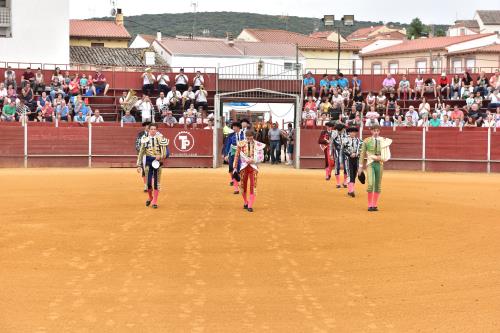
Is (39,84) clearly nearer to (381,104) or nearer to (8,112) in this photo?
(8,112)

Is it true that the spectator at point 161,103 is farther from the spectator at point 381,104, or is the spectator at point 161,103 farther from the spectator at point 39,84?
the spectator at point 381,104

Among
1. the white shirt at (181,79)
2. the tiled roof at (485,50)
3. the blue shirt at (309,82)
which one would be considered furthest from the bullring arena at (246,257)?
the tiled roof at (485,50)

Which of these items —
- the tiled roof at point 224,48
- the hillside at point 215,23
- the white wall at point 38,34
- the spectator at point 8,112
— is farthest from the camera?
the hillside at point 215,23

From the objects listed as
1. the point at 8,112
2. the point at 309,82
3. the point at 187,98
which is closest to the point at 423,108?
the point at 309,82

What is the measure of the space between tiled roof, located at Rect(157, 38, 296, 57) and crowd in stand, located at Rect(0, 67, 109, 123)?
21007mm

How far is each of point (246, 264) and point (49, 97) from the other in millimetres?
23475

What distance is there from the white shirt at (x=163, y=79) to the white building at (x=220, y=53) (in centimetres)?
1793

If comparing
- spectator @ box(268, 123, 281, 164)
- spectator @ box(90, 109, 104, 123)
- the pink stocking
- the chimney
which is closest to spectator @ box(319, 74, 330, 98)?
spectator @ box(268, 123, 281, 164)

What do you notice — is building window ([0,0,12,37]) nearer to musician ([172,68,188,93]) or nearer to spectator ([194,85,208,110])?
musician ([172,68,188,93])

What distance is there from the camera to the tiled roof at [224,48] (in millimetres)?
56375

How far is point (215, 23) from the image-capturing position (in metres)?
115

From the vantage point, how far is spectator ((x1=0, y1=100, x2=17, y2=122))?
3130 cm

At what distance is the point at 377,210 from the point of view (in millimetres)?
17422

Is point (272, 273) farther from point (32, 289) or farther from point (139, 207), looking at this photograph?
point (139, 207)
